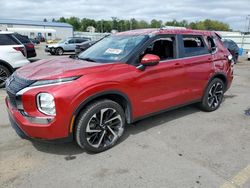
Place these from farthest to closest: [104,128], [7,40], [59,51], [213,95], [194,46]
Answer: [59,51] < [7,40] < [213,95] < [194,46] < [104,128]

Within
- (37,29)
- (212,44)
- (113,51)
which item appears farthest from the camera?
(37,29)

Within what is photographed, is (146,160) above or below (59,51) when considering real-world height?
below

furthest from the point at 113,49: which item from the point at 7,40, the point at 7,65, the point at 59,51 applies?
the point at 59,51

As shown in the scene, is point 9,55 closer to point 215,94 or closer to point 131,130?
point 131,130

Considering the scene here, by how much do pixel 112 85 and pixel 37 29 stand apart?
68.4 meters

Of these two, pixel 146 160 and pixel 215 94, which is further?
pixel 215 94

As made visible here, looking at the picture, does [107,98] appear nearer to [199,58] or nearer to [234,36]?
[199,58]

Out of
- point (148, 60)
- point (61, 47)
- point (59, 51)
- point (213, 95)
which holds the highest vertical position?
point (61, 47)

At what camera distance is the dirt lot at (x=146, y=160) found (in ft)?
9.78

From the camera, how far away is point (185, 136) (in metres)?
4.26

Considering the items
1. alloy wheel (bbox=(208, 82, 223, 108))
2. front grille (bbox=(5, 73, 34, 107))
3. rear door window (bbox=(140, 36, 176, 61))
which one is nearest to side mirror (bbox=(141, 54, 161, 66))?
rear door window (bbox=(140, 36, 176, 61))

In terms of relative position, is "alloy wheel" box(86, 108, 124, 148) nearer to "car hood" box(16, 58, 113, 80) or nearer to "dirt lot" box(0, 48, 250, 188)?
"dirt lot" box(0, 48, 250, 188)

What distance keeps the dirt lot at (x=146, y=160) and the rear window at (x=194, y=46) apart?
1.37m

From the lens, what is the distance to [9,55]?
302 inches
